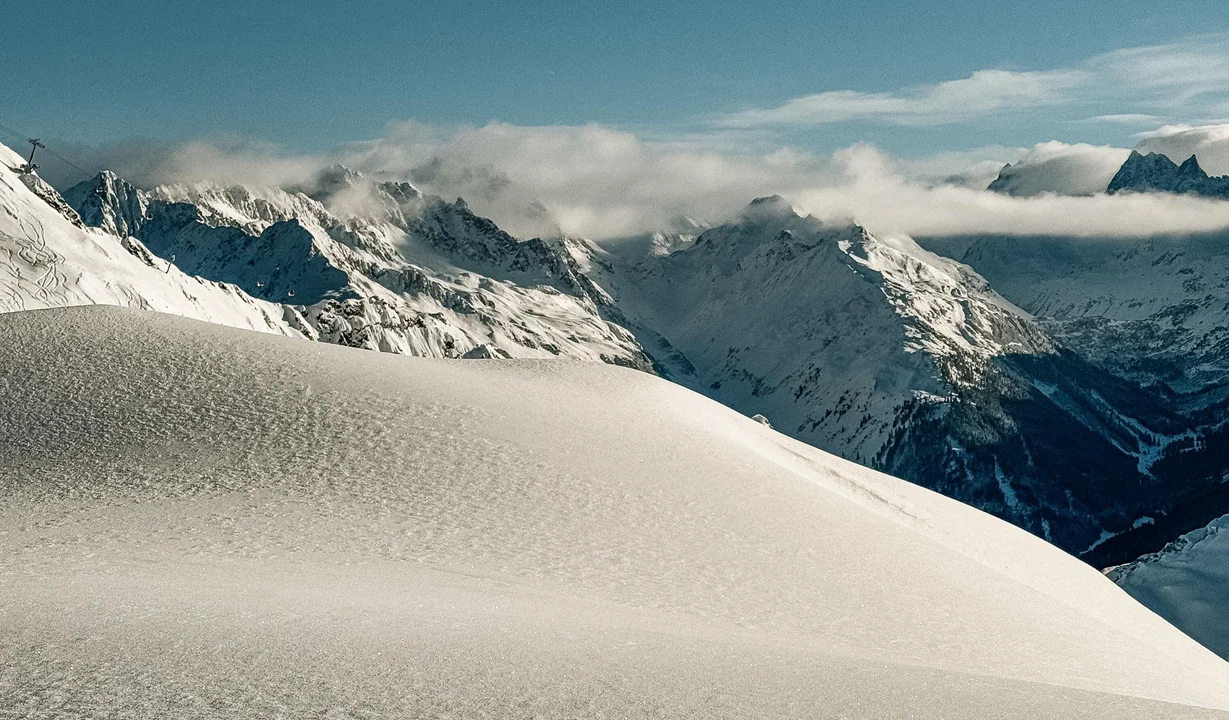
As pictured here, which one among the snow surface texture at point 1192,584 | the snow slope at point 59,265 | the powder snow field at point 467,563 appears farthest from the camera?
the snow surface texture at point 1192,584

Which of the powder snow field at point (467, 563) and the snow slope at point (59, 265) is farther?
the snow slope at point (59, 265)

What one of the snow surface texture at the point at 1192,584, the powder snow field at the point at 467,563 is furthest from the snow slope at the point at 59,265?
the snow surface texture at the point at 1192,584

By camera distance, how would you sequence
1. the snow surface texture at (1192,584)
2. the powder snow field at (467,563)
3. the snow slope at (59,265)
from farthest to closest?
the snow surface texture at (1192,584)
the snow slope at (59,265)
the powder snow field at (467,563)

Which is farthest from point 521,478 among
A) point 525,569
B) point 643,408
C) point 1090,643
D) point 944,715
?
point 944,715

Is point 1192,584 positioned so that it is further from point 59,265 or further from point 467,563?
point 59,265

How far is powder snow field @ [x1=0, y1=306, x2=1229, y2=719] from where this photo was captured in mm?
14500

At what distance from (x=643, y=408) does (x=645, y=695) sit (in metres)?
33.5

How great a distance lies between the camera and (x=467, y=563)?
26031 millimetres

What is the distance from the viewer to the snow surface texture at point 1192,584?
11894cm

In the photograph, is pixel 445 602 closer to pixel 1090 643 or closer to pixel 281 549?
pixel 281 549

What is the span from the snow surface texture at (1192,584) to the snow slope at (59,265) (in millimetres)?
140667

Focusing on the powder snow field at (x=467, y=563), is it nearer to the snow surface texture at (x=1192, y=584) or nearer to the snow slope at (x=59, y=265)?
the snow slope at (x=59, y=265)

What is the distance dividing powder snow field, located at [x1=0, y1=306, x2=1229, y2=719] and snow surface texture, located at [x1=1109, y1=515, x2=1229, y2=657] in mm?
82228

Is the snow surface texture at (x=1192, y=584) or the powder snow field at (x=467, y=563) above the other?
the powder snow field at (x=467, y=563)
